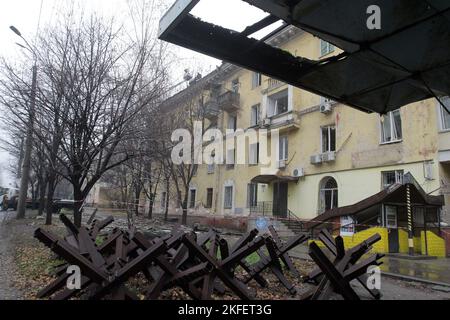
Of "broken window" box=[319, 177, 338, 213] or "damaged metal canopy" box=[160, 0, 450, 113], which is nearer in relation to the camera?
"damaged metal canopy" box=[160, 0, 450, 113]

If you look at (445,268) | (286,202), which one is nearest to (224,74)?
(286,202)

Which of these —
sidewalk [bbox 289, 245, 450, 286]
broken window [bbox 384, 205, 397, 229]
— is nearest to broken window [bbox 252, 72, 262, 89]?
broken window [bbox 384, 205, 397, 229]

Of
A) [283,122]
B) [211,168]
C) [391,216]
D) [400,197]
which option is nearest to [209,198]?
[211,168]

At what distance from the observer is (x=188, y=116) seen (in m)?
26.7

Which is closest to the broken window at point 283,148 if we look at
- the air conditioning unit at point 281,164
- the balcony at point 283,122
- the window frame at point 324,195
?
the air conditioning unit at point 281,164

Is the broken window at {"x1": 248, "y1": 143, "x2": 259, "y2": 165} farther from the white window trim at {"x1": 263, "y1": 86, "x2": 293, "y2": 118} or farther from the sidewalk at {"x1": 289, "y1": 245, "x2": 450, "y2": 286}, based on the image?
the sidewalk at {"x1": 289, "y1": 245, "x2": 450, "y2": 286}

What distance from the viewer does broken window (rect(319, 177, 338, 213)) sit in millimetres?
21031

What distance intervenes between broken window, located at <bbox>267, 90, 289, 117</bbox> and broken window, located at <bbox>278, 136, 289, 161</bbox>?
2187 millimetres

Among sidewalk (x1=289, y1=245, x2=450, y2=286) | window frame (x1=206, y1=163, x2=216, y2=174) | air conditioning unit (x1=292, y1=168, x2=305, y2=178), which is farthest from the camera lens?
window frame (x1=206, y1=163, x2=216, y2=174)

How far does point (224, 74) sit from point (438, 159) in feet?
62.7

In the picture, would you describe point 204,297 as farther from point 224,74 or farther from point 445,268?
point 224,74

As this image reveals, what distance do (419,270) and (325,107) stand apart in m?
12.2

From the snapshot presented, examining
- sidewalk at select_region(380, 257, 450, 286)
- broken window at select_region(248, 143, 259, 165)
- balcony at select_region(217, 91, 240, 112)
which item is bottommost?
sidewalk at select_region(380, 257, 450, 286)

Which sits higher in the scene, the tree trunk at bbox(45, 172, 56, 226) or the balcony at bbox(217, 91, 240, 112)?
the balcony at bbox(217, 91, 240, 112)
